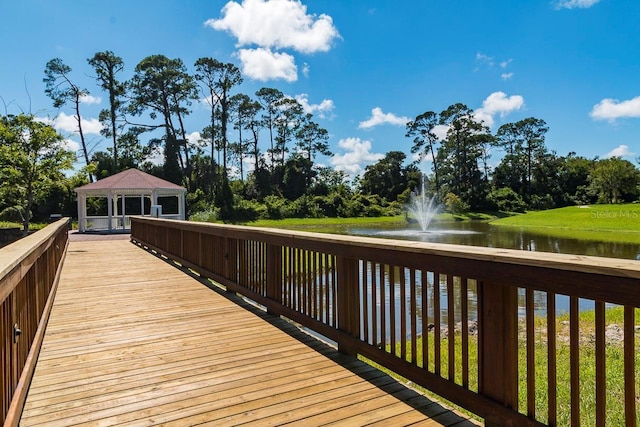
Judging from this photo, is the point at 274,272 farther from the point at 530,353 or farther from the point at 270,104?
the point at 270,104

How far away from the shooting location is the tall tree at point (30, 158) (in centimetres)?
1331

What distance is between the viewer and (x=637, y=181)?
42.6 metres

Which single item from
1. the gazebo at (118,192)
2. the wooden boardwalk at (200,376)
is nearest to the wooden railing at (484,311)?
the wooden boardwalk at (200,376)

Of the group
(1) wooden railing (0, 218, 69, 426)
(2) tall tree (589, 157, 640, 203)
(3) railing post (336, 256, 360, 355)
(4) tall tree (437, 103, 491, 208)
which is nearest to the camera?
(1) wooden railing (0, 218, 69, 426)

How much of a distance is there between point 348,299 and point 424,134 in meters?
48.5

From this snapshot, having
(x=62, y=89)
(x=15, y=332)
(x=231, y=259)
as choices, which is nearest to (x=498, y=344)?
(x=15, y=332)

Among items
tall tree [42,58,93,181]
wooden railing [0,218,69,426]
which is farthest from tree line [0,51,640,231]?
wooden railing [0,218,69,426]

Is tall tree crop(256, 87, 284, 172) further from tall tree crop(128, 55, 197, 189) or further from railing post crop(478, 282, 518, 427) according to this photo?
railing post crop(478, 282, 518, 427)

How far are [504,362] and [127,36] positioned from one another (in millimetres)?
19062

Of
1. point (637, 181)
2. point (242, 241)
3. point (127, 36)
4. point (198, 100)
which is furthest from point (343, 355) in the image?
point (637, 181)

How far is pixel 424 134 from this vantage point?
4878cm

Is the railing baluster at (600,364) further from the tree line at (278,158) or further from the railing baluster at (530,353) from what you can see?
the tree line at (278,158)

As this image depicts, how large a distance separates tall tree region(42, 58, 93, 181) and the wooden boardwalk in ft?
104

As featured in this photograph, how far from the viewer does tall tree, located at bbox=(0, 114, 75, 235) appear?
1331 cm
